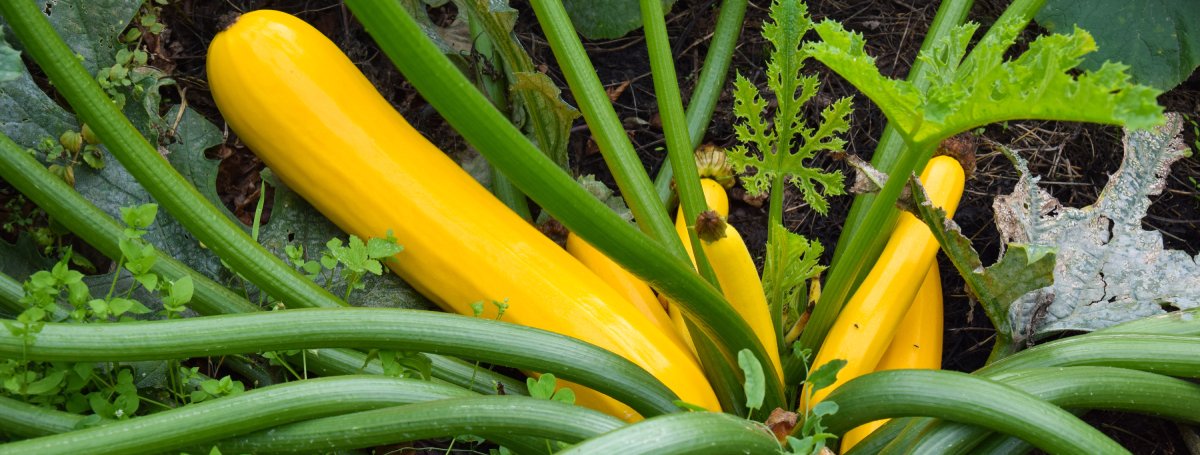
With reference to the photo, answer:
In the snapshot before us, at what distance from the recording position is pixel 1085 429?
4.29 feet

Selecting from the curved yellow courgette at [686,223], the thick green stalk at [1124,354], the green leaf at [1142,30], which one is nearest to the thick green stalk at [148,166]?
the curved yellow courgette at [686,223]

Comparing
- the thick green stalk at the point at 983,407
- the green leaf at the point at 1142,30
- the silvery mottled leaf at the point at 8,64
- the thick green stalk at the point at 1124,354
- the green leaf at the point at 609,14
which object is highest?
the green leaf at the point at 1142,30

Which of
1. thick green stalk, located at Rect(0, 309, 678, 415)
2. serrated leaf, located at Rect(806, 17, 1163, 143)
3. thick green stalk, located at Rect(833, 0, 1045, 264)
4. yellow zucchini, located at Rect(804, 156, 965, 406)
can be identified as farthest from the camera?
thick green stalk, located at Rect(833, 0, 1045, 264)

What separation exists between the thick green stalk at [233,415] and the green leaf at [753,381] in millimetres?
427

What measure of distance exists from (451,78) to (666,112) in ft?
2.15

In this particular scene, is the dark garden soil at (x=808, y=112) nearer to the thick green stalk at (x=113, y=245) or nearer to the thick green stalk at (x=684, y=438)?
the thick green stalk at (x=113, y=245)

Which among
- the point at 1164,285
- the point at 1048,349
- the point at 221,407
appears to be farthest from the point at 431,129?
the point at 1164,285

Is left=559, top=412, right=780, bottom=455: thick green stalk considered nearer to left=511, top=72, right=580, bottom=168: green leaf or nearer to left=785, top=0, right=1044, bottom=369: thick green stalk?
left=785, top=0, right=1044, bottom=369: thick green stalk

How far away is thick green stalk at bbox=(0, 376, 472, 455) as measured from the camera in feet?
4.17

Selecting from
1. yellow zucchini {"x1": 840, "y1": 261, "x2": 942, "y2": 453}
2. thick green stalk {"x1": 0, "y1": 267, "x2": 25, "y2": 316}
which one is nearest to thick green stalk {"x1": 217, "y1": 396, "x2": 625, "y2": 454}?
thick green stalk {"x1": 0, "y1": 267, "x2": 25, "y2": 316}

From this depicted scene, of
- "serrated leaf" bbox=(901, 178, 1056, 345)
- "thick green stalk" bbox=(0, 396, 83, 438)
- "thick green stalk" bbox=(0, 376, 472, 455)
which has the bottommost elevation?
"thick green stalk" bbox=(0, 396, 83, 438)

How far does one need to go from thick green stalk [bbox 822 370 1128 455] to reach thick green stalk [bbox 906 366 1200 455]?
7 centimetres

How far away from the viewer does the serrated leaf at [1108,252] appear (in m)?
1.75

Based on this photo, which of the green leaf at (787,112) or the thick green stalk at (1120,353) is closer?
the thick green stalk at (1120,353)
